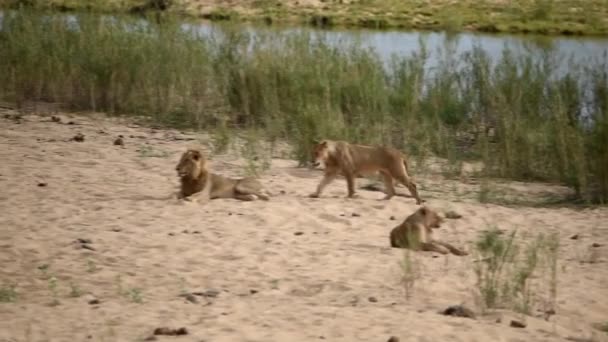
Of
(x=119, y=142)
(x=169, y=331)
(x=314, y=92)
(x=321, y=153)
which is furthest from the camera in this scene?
(x=314, y=92)

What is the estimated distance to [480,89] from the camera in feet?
50.0

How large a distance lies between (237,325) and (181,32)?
35.3ft

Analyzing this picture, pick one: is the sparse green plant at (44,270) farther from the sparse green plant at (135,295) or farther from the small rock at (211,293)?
the small rock at (211,293)

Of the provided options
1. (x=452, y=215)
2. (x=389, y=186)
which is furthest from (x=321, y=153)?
(x=452, y=215)

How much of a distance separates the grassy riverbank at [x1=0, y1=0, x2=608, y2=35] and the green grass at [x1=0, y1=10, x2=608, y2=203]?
54.2 ft

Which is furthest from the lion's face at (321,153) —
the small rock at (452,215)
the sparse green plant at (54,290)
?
the sparse green plant at (54,290)

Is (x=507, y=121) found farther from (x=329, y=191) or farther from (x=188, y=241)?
(x=188, y=241)

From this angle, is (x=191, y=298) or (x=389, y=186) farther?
(x=389, y=186)

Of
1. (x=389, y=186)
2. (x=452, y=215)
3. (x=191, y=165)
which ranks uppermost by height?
(x=191, y=165)

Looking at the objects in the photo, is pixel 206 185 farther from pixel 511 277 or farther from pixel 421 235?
pixel 511 277

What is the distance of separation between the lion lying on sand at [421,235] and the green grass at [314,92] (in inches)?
117

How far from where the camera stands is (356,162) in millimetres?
11375

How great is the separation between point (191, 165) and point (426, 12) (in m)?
27.4

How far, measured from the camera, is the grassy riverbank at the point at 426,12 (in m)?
34.9
